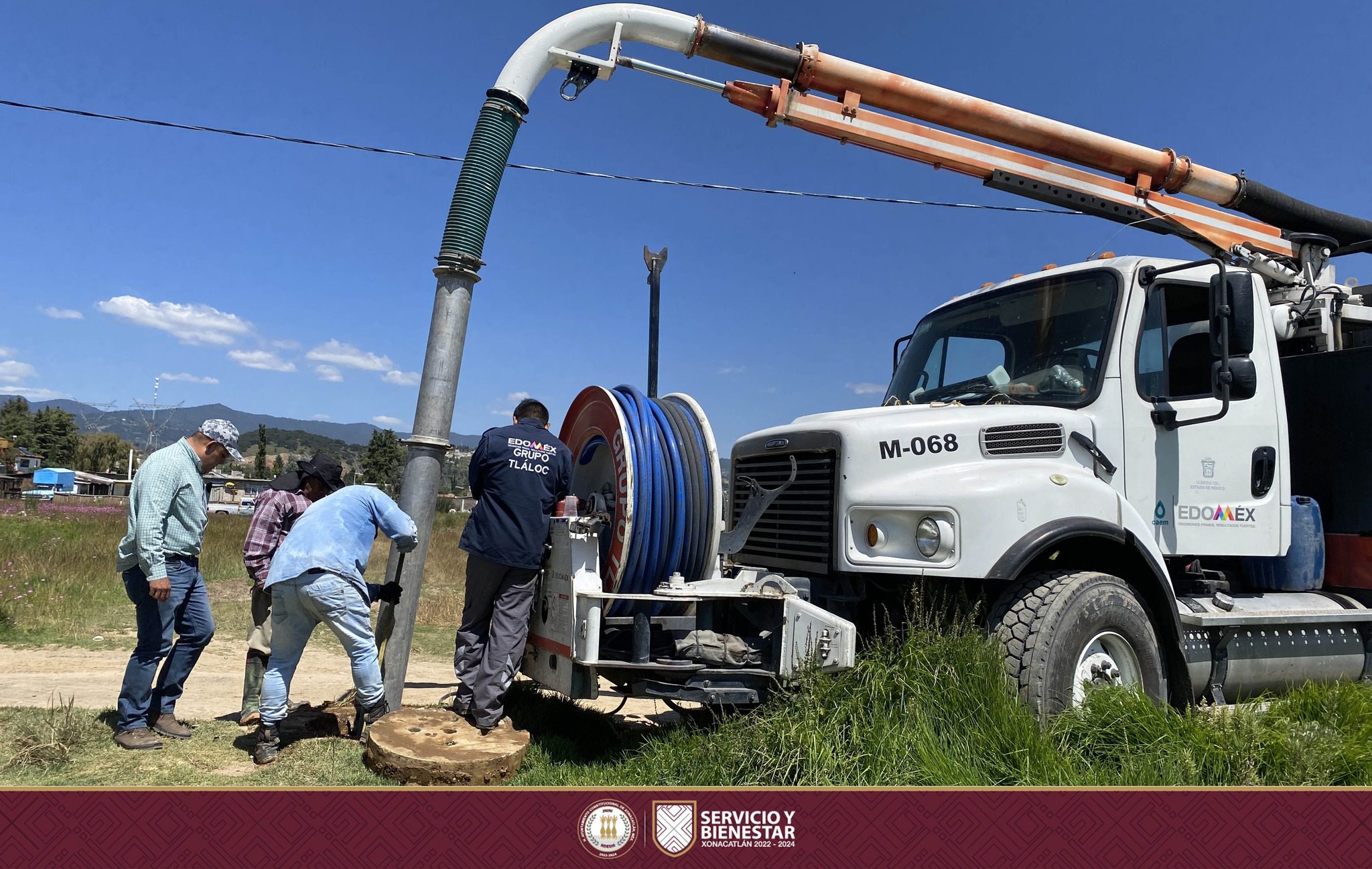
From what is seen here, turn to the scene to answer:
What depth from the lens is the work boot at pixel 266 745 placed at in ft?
15.9

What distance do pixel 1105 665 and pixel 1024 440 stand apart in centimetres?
122

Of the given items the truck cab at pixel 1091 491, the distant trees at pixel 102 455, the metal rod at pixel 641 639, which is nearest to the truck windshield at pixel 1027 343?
the truck cab at pixel 1091 491

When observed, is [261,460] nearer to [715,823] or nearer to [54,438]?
[54,438]

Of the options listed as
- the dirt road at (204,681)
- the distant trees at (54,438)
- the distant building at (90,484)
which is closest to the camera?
the dirt road at (204,681)

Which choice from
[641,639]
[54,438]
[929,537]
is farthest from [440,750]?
[54,438]

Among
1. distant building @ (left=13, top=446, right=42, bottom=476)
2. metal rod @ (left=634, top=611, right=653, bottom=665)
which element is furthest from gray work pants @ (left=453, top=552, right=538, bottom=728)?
distant building @ (left=13, top=446, right=42, bottom=476)

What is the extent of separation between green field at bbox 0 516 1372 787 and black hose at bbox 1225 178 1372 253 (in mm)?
4179

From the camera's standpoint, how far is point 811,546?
4906 mm

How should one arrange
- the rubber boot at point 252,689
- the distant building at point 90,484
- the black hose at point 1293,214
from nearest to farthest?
the rubber boot at point 252,689, the black hose at point 1293,214, the distant building at point 90,484

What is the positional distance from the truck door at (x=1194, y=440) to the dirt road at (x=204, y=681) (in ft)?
11.9

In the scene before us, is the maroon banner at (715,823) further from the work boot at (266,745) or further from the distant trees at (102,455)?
the distant trees at (102,455)

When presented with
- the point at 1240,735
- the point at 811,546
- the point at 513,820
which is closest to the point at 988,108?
the point at 811,546

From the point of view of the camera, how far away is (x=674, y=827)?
3252 mm

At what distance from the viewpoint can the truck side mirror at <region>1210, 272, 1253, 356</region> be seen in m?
4.84
